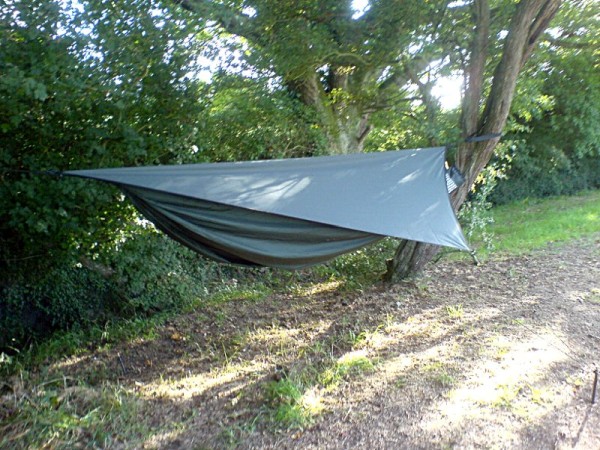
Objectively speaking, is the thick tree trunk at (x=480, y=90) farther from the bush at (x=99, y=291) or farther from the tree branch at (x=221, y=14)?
the bush at (x=99, y=291)

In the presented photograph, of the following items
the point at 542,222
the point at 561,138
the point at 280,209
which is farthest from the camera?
the point at 561,138

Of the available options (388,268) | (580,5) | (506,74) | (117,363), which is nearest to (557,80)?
(580,5)

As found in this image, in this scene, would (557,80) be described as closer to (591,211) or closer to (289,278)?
(591,211)

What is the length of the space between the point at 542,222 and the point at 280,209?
5.77 meters

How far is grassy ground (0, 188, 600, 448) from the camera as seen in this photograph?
2465mm

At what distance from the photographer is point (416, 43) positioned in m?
4.53

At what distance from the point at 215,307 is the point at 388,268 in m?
1.64

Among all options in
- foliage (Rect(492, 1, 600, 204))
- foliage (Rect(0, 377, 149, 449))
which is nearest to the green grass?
foliage (Rect(492, 1, 600, 204))

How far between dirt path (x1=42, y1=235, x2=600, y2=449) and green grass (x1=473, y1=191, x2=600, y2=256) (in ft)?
4.09

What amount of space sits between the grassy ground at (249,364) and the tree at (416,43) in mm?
770

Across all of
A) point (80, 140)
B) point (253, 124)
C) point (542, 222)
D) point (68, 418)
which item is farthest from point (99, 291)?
point (542, 222)

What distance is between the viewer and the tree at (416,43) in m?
4.08

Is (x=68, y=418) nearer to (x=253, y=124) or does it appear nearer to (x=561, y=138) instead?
(x=253, y=124)

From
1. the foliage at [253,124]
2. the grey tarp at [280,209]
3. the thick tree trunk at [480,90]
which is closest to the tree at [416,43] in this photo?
the thick tree trunk at [480,90]
